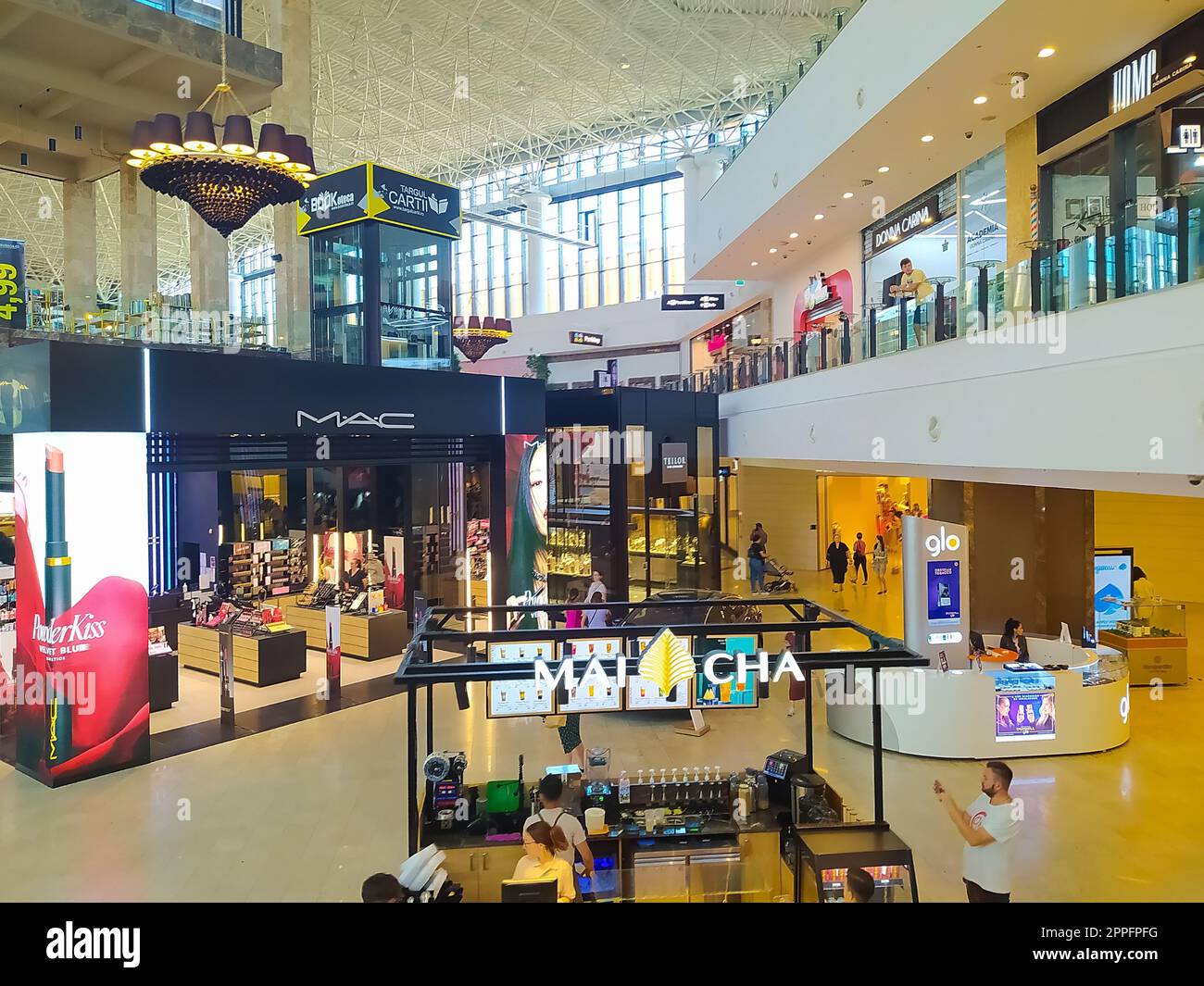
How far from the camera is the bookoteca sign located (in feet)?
44.1

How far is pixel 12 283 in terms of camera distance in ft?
39.0

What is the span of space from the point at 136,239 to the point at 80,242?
1528 millimetres

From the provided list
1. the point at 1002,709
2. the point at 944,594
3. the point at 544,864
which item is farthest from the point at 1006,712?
the point at 544,864

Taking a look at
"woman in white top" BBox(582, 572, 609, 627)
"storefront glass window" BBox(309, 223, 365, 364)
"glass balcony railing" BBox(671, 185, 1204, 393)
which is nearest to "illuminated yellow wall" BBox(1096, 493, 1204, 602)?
"glass balcony railing" BBox(671, 185, 1204, 393)

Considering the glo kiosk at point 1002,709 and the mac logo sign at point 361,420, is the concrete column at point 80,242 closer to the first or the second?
the mac logo sign at point 361,420

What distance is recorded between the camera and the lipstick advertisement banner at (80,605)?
27.7ft

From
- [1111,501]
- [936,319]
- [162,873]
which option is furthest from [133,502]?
[1111,501]

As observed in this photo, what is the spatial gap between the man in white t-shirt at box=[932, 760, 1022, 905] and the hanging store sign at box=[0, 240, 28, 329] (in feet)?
43.5

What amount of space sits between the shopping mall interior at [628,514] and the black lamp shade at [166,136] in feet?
0.16

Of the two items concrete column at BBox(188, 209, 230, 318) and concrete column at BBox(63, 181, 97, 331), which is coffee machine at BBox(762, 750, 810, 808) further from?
concrete column at BBox(63, 181, 97, 331)

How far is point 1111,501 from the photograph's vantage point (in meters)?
18.8

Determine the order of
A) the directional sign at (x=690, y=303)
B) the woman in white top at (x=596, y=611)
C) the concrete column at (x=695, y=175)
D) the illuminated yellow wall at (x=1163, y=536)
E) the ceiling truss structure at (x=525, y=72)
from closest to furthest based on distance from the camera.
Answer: the woman in white top at (x=596, y=611) → the illuminated yellow wall at (x=1163, y=536) → the ceiling truss structure at (x=525, y=72) → the directional sign at (x=690, y=303) → the concrete column at (x=695, y=175)

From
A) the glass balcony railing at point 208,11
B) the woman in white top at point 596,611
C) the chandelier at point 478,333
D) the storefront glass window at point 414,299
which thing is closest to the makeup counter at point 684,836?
the woman in white top at point 596,611

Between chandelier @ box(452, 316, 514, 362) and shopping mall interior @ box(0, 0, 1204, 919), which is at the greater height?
chandelier @ box(452, 316, 514, 362)
